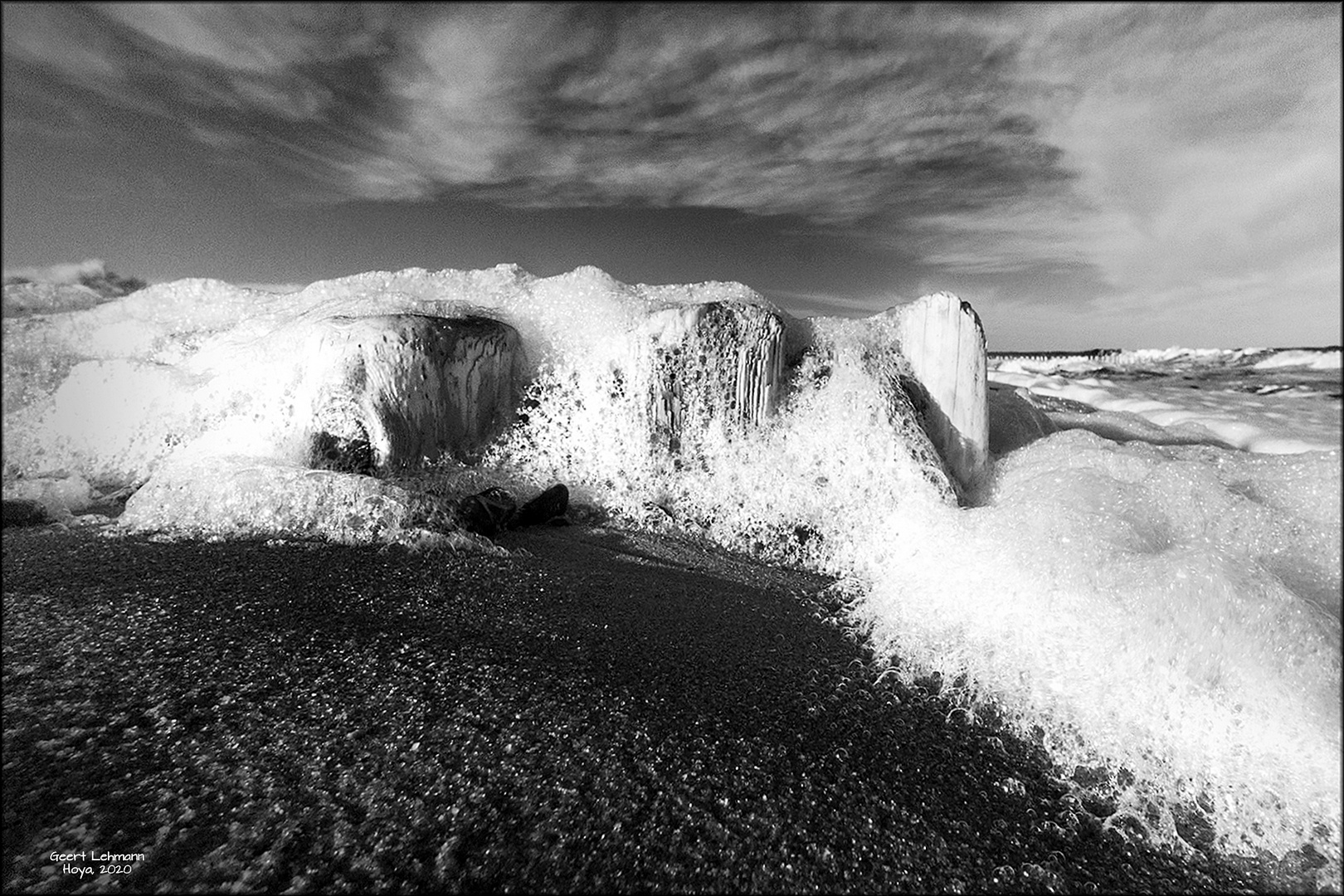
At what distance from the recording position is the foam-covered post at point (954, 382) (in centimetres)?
367

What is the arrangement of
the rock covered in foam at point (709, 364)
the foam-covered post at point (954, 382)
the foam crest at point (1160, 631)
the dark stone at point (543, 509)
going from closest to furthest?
the foam crest at point (1160, 631), the dark stone at point (543, 509), the foam-covered post at point (954, 382), the rock covered in foam at point (709, 364)

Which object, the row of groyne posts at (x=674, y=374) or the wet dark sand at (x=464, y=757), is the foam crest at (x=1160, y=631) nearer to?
the wet dark sand at (x=464, y=757)

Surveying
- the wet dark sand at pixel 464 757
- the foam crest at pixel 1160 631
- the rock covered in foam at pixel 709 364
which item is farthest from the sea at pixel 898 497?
the wet dark sand at pixel 464 757

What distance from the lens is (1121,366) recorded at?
16.5 meters

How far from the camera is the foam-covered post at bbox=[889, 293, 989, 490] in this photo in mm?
3670

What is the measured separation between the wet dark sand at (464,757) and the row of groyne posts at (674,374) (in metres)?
1.62

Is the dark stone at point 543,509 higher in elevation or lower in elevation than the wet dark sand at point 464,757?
higher

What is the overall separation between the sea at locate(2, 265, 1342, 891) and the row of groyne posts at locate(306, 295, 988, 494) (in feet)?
0.47

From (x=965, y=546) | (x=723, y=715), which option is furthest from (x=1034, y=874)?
(x=965, y=546)

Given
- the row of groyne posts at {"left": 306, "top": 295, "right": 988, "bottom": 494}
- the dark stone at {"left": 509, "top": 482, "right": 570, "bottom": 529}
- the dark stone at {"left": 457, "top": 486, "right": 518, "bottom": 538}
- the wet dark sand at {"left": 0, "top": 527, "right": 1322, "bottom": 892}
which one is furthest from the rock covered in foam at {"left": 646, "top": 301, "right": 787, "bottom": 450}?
the wet dark sand at {"left": 0, "top": 527, "right": 1322, "bottom": 892}

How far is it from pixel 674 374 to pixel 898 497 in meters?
1.65

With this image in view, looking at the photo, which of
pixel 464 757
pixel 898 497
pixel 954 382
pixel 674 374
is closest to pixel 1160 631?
pixel 898 497

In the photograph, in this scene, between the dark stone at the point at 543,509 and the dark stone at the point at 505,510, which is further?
the dark stone at the point at 543,509

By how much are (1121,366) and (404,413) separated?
20034 millimetres
